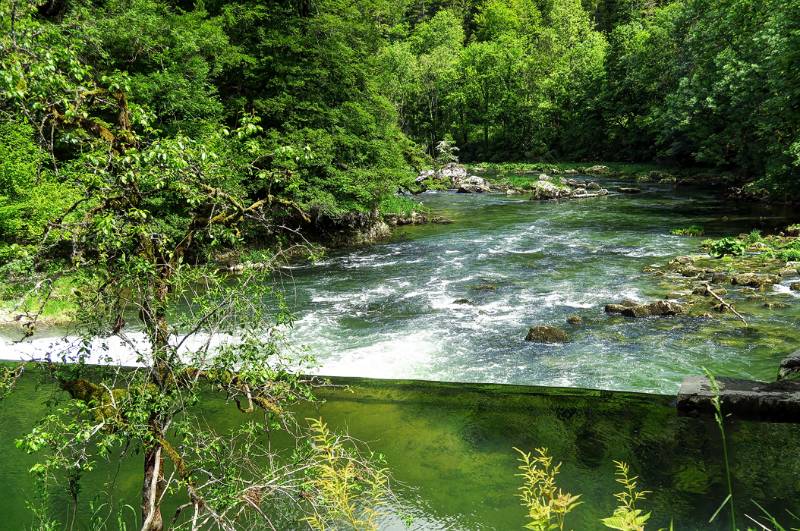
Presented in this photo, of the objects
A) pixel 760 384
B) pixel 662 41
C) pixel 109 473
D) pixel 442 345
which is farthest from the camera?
pixel 662 41

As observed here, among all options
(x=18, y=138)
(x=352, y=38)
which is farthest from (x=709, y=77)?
(x=18, y=138)

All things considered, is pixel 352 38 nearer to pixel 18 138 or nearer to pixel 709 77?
pixel 18 138

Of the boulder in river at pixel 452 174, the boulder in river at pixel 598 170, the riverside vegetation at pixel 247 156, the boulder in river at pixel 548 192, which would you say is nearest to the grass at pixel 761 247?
the riverside vegetation at pixel 247 156

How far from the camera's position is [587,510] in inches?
239

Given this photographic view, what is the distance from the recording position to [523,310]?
45.0 ft

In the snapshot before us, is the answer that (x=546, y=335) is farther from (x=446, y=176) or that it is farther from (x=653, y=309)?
(x=446, y=176)

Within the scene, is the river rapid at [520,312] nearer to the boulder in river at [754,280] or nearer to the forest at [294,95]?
the boulder in river at [754,280]

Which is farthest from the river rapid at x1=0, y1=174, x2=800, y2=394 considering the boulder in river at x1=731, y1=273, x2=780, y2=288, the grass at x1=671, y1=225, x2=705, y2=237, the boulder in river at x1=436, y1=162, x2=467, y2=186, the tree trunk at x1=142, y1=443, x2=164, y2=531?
the boulder in river at x1=436, y1=162, x2=467, y2=186

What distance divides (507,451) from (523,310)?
22.3 feet

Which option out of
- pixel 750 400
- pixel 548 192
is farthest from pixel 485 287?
pixel 548 192

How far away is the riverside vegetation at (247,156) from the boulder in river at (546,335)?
505 cm

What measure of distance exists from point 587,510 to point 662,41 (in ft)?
165

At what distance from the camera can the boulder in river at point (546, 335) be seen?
1141cm

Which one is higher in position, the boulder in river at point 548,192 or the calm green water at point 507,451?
the calm green water at point 507,451
